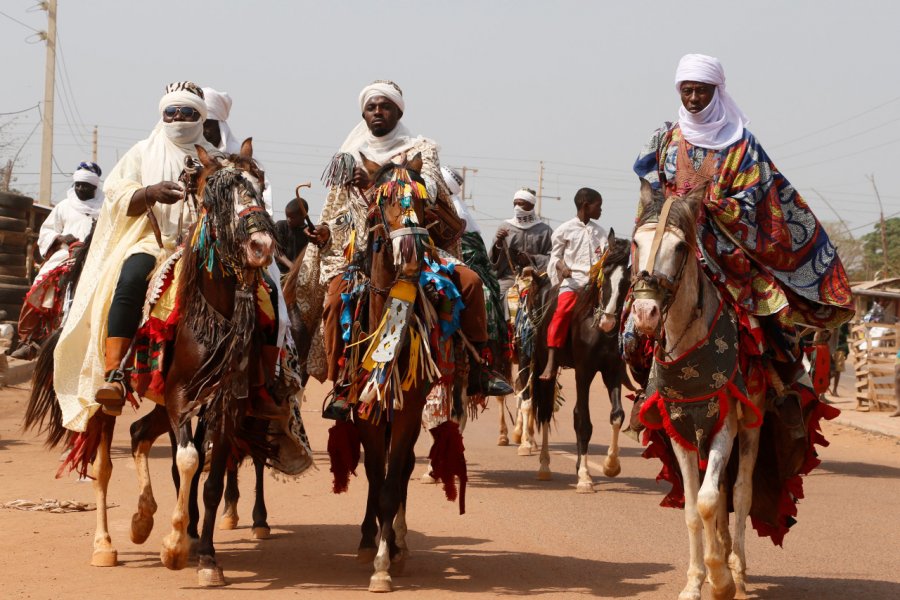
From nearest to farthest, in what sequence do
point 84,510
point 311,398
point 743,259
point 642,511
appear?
point 743,259 → point 84,510 → point 642,511 → point 311,398

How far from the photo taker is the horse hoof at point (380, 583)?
7.68 metres

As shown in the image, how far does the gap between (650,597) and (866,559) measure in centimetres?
231

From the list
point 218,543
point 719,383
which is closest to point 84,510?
point 218,543

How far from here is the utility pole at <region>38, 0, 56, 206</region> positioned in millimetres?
34875

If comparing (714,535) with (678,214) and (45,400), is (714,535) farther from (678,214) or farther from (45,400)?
(45,400)

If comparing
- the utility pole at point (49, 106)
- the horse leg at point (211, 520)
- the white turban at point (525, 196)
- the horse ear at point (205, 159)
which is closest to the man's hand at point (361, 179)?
the horse ear at point (205, 159)

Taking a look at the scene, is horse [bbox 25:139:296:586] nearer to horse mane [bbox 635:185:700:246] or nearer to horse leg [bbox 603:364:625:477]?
horse mane [bbox 635:185:700:246]

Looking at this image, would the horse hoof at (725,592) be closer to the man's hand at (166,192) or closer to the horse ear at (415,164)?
the horse ear at (415,164)

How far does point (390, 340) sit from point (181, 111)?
2.41 meters

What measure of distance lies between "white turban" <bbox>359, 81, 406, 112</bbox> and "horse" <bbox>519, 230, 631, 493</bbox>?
2.86m

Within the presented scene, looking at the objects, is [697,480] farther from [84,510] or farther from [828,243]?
[84,510]

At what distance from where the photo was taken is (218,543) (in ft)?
30.9

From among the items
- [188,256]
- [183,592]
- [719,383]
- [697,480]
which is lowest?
[183,592]

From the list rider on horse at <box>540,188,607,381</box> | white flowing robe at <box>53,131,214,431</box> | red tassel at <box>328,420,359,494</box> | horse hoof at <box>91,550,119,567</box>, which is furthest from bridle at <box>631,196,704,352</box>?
rider on horse at <box>540,188,607,381</box>
